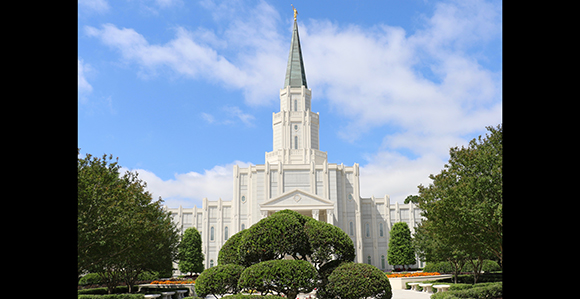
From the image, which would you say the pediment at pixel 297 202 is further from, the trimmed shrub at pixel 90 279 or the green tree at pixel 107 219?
the green tree at pixel 107 219

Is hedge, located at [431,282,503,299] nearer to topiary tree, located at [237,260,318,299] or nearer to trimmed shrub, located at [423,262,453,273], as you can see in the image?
topiary tree, located at [237,260,318,299]

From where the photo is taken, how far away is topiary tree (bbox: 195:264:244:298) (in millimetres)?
15148

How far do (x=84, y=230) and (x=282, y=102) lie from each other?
5369 centimetres

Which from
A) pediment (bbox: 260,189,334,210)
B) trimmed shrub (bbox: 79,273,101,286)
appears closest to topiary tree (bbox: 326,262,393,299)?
trimmed shrub (bbox: 79,273,101,286)

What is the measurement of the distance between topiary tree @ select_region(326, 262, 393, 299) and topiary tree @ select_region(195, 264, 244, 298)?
3391 millimetres

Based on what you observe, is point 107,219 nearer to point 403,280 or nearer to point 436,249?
point 436,249

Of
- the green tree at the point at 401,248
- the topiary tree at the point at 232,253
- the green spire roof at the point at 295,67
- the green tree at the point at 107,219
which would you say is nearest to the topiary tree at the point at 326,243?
the topiary tree at the point at 232,253

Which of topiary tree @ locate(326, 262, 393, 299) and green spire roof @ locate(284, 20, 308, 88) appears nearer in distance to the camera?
topiary tree @ locate(326, 262, 393, 299)

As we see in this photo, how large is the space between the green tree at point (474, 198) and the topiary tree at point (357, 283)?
5357 mm

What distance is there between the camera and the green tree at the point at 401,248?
5403cm

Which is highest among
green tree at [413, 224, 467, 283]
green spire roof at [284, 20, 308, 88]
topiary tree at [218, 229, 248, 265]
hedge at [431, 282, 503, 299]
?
green spire roof at [284, 20, 308, 88]

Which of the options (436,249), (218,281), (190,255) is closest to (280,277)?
(218,281)
